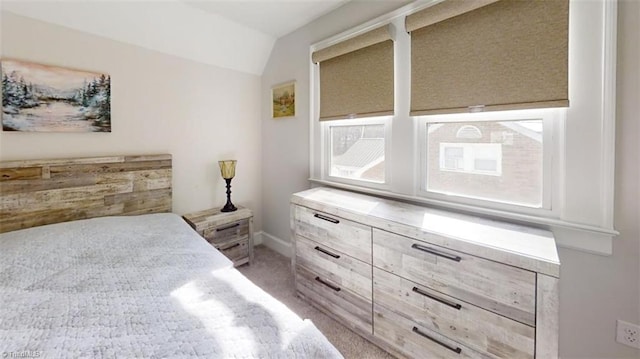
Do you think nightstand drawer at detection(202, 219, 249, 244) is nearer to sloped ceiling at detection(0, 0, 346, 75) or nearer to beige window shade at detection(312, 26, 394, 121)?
beige window shade at detection(312, 26, 394, 121)

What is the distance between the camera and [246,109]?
10.4 feet

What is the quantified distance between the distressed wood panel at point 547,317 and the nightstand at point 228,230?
2346mm

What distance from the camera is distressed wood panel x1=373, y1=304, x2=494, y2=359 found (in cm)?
136

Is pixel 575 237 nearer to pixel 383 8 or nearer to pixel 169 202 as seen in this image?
pixel 383 8

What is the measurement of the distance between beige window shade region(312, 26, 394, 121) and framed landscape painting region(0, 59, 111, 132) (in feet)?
5.98

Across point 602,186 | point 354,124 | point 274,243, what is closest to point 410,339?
point 602,186

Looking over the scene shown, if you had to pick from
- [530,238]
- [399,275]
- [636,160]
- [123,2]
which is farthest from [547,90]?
[123,2]

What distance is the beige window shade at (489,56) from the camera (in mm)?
1357

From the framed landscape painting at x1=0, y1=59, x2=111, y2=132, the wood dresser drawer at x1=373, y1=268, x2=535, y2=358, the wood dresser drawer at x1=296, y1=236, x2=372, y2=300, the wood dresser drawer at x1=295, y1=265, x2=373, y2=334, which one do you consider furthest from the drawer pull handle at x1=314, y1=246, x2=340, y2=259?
the framed landscape painting at x1=0, y1=59, x2=111, y2=132

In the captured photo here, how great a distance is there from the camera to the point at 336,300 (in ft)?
Result: 6.27

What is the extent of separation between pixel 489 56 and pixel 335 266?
1619 millimetres

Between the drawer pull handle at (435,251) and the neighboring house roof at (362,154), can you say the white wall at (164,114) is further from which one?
A: the drawer pull handle at (435,251)

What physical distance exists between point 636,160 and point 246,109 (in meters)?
3.10

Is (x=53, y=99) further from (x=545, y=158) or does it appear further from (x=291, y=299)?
(x=545, y=158)
